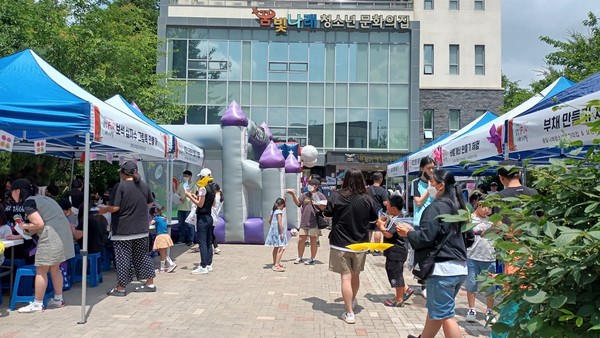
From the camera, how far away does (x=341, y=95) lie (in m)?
26.8

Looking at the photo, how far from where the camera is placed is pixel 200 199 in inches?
307

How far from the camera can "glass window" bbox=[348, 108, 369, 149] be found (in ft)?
88.2

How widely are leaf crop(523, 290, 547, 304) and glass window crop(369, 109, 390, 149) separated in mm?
25542

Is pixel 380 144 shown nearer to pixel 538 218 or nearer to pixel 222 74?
pixel 222 74

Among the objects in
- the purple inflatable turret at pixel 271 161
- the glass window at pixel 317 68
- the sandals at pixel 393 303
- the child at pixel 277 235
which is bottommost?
the sandals at pixel 393 303

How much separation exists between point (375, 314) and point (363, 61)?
22.6 m

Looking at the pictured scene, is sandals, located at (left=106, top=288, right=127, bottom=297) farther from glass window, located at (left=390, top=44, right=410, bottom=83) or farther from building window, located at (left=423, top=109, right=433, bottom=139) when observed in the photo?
building window, located at (left=423, top=109, right=433, bottom=139)

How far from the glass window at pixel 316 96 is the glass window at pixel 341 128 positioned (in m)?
1.06

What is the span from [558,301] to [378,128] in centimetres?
2578

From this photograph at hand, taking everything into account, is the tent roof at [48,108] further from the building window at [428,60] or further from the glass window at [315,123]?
the building window at [428,60]

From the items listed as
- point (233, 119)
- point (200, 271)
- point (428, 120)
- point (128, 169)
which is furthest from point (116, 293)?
point (428, 120)

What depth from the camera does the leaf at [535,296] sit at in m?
1.65

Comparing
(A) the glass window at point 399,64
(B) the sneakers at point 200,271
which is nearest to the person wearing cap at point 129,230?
(B) the sneakers at point 200,271

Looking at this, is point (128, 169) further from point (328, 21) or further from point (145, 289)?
point (328, 21)
